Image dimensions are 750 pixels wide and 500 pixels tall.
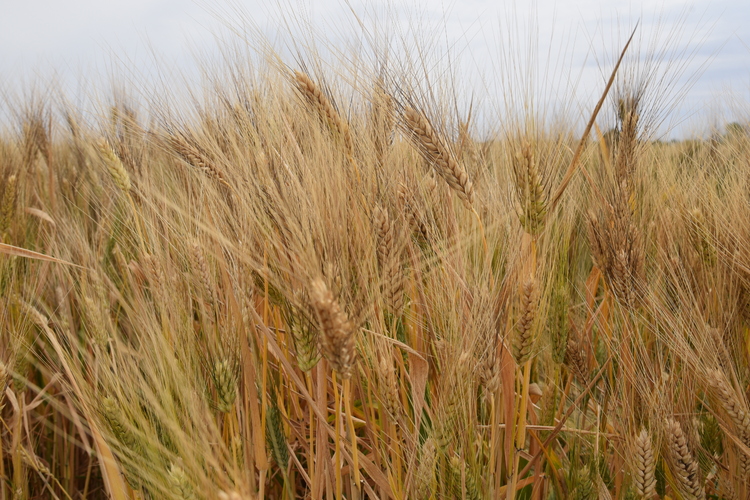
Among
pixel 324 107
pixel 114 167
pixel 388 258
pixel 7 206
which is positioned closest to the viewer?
pixel 388 258

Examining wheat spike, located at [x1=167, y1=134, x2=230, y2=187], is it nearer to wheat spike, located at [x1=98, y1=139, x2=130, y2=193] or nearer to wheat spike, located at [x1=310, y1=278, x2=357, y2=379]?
wheat spike, located at [x1=98, y1=139, x2=130, y2=193]

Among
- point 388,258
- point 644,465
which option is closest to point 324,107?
point 388,258

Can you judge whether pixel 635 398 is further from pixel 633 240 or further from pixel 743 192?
pixel 743 192

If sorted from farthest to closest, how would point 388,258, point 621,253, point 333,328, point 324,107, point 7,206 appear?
point 7,206 → point 324,107 → point 621,253 → point 388,258 → point 333,328

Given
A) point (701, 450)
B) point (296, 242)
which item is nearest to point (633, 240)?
point (701, 450)

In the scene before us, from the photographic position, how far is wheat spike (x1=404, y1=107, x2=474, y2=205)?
1003 mm

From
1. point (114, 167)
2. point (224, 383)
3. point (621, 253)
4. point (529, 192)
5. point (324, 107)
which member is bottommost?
point (224, 383)

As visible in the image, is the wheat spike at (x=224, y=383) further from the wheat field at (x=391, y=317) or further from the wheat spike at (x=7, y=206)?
the wheat spike at (x=7, y=206)

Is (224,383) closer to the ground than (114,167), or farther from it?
closer to the ground

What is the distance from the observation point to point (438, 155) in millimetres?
1006

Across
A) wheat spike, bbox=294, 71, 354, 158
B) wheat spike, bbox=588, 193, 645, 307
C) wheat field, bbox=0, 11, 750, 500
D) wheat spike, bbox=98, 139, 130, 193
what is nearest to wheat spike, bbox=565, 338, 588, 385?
wheat field, bbox=0, 11, 750, 500

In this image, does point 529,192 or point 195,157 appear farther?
point 195,157

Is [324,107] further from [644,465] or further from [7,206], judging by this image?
[7,206]

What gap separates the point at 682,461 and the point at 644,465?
0.25 feet
